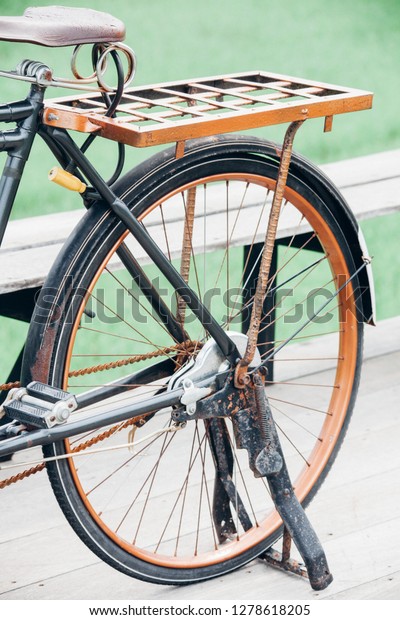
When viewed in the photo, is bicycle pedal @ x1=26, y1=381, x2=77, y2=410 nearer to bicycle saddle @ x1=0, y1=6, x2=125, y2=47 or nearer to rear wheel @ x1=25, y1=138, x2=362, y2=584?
rear wheel @ x1=25, y1=138, x2=362, y2=584

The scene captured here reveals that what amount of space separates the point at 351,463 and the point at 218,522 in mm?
554

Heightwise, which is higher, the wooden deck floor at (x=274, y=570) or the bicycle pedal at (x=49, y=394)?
the bicycle pedal at (x=49, y=394)

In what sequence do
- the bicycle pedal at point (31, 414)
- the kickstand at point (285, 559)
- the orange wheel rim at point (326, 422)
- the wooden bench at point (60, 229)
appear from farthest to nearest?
the wooden bench at point (60, 229) → the kickstand at point (285, 559) → the orange wheel rim at point (326, 422) → the bicycle pedal at point (31, 414)

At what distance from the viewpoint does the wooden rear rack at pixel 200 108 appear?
188 centimetres

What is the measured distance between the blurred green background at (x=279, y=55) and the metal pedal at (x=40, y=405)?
54.4 inches

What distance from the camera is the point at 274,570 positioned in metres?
2.34

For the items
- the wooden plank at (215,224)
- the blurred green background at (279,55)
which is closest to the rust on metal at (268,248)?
the wooden plank at (215,224)

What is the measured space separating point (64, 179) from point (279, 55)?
1.93 metres

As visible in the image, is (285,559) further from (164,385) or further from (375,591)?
(164,385)

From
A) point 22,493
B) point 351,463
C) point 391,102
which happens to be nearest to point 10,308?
point 22,493

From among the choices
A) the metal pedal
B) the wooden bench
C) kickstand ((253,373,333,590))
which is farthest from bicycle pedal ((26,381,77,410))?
the wooden bench

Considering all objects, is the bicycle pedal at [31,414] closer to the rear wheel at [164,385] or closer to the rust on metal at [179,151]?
the rear wheel at [164,385]

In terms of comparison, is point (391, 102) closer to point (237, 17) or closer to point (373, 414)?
point (237, 17)

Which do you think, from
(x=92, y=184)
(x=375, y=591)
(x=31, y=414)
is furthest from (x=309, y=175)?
(x=375, y=591)
